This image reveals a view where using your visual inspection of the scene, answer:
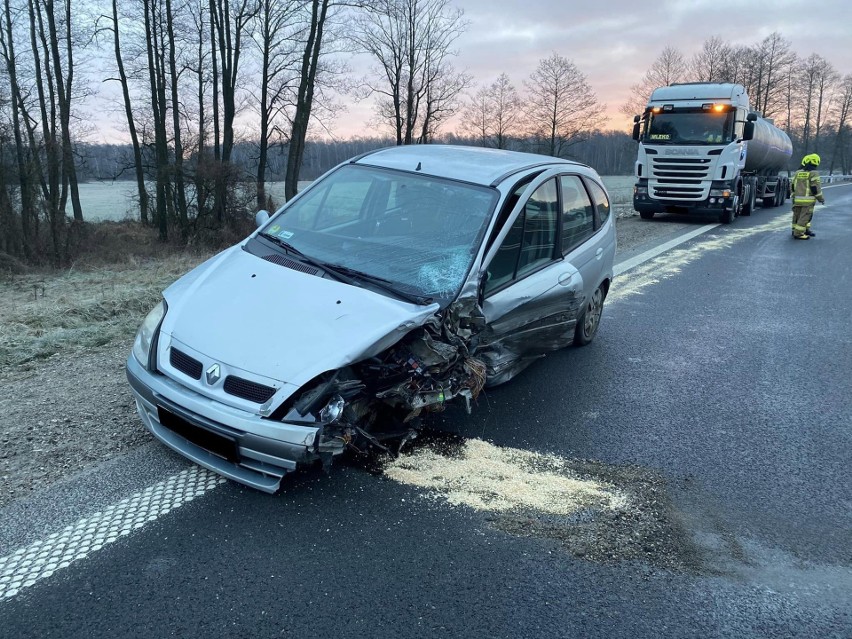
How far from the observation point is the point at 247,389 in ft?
9.61

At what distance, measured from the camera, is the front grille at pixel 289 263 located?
3758 mm

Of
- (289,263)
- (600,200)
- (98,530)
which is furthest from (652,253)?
(98,530)

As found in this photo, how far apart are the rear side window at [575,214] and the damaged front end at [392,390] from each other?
1.76 m

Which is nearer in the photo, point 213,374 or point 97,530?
point 97,530

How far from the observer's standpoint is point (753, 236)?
1499 centimetres

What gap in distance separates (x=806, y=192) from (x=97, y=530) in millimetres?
15108

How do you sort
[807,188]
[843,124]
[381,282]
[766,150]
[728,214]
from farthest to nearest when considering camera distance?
[843,124] < [766,150] < [728,214] < [807,188] < [381,282]

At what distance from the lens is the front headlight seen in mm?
3330

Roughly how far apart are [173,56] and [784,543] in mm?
30370

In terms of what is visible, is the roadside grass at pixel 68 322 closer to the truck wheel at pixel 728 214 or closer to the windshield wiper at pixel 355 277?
the windshield wiper at pixel 355 277

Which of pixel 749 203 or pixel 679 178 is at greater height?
pixel 679 178

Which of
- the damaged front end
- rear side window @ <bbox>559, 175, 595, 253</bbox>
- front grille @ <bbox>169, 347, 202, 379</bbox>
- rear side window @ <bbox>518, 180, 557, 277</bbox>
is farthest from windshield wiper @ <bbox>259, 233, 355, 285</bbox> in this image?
rear side window @ <bbox>559, 175, 595, 253</bbox>

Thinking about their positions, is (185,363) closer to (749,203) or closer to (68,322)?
(68,322)

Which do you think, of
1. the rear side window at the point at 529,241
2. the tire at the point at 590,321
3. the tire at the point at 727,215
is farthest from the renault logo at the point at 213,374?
the tire at the point at 727,215
